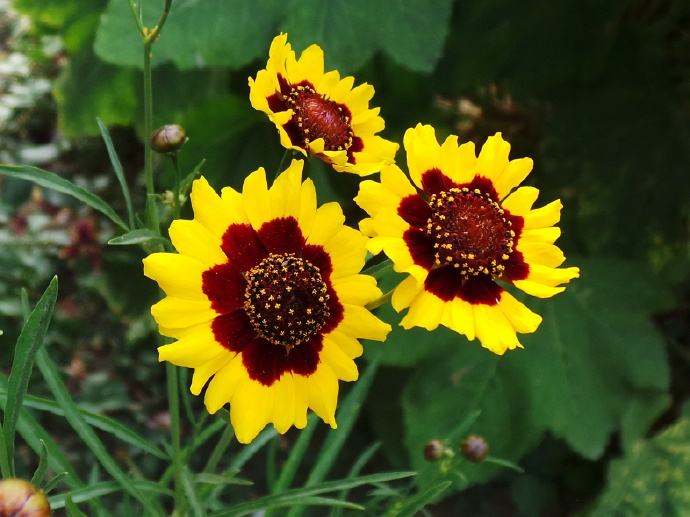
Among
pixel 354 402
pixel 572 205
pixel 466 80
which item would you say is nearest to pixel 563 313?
pixel 572 205

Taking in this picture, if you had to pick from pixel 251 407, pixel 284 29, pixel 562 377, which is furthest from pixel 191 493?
pixel 562 377

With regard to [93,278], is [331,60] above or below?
above

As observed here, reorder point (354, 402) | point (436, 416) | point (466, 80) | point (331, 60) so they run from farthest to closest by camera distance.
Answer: point (466, 80) → point (436, 416) → point (331, 60) → point (354, 402)

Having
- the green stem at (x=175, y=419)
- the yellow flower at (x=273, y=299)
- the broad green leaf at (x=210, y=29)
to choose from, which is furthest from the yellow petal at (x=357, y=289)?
the broad green leaf at (x=210, y=29)

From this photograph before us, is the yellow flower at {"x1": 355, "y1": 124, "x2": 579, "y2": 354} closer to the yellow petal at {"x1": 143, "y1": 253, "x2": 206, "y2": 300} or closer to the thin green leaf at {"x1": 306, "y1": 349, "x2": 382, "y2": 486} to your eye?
the yellow petal at {"x1": 143, "y1": 253, "x2": 206, "y2": 300}

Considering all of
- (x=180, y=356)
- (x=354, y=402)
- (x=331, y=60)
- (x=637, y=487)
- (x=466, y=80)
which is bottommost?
(x=637, y=487)

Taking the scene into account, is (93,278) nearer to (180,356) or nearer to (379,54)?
(379,54)

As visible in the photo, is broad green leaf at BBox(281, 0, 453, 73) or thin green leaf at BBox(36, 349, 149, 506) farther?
broad green leaf at BBox(281, 0, 453, 73)

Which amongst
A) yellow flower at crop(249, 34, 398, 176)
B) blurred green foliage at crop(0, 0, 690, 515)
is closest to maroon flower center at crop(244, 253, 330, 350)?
yellow flower at crop(249, 34, 398, 176)

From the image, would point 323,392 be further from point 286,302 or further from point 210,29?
point 210,29
